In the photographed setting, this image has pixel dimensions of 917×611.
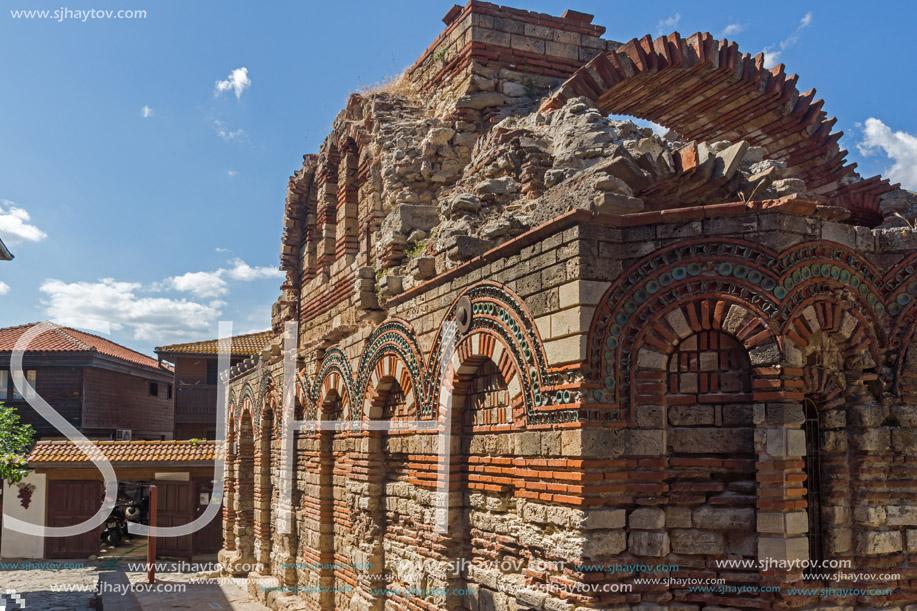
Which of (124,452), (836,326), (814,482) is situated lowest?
(124,452)

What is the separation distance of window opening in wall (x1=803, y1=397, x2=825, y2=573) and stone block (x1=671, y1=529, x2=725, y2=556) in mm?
651

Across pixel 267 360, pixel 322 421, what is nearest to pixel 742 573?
pixel 322 421

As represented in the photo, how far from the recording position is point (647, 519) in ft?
14.6

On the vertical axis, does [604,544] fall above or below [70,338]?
below

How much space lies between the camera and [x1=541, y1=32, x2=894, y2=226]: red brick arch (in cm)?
727

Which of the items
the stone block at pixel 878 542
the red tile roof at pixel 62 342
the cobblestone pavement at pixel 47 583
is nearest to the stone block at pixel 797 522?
the stone block at pixel 878 542

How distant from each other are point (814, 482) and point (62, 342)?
22594 millimetres

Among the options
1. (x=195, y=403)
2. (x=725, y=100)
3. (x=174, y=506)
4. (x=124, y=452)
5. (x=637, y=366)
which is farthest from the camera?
(x=195, y=403)

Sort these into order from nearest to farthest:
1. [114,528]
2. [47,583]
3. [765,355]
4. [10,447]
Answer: [765,355] → [47,583] → [10,447] → [114,528]

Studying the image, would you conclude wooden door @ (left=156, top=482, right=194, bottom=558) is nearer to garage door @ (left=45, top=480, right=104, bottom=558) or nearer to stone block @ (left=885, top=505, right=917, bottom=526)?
garage door @ (left=45, top=480, right=104, bottom=558)

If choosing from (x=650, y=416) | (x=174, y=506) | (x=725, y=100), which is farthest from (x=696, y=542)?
(x=174, y=506)

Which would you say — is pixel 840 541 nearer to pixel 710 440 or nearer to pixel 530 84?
pixel 710 440

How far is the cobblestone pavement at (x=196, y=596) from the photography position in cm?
1144

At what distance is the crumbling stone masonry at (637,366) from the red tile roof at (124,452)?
11.5m
